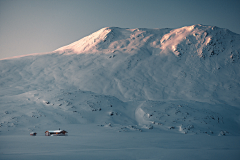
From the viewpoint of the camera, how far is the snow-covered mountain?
105ft

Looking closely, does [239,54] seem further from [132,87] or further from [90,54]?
[90,54]

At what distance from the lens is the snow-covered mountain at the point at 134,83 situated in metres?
32.0

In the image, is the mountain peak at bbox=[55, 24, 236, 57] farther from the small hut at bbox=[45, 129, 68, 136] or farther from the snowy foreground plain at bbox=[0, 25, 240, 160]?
the small hut at bbox=[45, 129, 68, 136]

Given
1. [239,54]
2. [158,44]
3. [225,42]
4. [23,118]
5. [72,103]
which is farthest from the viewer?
[158,44]

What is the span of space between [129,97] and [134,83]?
7.65 metres

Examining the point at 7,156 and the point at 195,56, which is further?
the point at 195,56

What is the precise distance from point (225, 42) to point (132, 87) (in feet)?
141

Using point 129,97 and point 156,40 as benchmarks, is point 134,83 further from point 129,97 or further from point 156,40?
point 156,40

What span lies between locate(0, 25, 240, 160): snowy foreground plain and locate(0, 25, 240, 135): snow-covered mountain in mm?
187

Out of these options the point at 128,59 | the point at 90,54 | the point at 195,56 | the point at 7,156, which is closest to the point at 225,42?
the point at 195,56

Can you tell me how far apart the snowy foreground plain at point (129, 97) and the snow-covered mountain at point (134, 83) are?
0.19m

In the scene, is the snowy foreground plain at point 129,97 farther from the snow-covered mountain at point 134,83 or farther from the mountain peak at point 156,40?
the mountain peak at point 156,40

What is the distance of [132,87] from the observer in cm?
5769

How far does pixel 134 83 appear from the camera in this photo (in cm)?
5938
